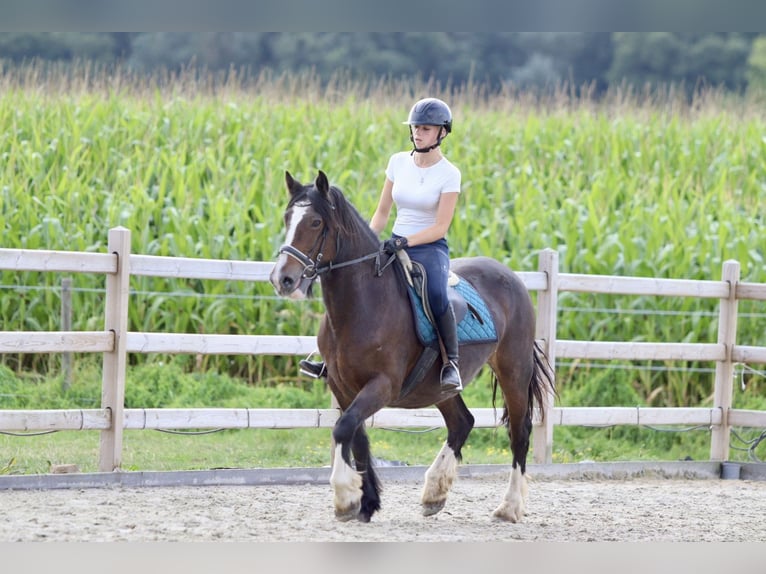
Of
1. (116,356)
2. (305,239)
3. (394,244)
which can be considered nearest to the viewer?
(305,239)

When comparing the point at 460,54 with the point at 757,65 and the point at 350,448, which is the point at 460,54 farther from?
the point at 350,448

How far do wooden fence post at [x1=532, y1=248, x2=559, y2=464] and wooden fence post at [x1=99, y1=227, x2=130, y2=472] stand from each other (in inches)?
Result: 133

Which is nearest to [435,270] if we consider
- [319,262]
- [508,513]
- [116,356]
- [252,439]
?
[319,262]

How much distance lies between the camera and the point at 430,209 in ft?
20.5

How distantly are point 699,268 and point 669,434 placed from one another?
2159 mm

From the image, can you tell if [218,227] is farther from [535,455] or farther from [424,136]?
[424,136]

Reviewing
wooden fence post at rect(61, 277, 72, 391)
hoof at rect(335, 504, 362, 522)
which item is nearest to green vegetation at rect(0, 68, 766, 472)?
wooden fence post at rect(61, 277, 72, 391)

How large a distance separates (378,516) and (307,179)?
6.89m

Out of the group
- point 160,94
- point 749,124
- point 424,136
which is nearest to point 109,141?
point 160,94

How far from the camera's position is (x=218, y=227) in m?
11.5

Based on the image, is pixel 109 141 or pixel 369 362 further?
pixel 109 141

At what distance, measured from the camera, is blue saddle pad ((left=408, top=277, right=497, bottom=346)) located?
6215 mm

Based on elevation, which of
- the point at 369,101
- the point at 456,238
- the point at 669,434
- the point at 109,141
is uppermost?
the point at 369,101

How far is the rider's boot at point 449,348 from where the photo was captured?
20.3 ft
